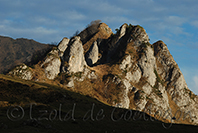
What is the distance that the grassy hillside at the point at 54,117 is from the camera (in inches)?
1313

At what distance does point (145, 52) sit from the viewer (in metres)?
175

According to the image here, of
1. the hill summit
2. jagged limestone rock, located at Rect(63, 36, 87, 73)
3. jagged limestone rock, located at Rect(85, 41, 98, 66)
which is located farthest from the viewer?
jagged limestone rock, located at Rect(85, 41, 98, 66)

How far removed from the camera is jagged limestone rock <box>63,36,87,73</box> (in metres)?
141

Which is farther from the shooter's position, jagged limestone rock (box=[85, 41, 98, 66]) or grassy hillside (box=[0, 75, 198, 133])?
jagged limestone rock (box=[85, 41, 98, 66])

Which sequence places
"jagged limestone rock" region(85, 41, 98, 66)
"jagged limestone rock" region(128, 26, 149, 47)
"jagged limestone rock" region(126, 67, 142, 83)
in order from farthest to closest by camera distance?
"jagged limestone rock" region(85, 41, 98, 66), "jagged limestone rock" region(128, 26, 149, 47), "jagged limestone rock" region(126, 67, 142, 83)

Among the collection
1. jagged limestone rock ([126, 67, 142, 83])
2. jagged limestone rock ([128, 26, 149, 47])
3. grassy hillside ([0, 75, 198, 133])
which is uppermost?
jagged limestone rock ([128, 26, 149, 47])

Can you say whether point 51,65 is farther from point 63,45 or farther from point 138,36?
point 138,36

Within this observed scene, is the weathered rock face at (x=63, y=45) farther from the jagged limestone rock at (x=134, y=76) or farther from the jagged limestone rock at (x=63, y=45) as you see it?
the jagged limestone rock at (x=134, y=76)

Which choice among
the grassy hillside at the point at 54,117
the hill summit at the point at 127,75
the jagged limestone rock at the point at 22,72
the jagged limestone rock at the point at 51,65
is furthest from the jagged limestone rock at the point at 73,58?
the grassy hillside at the point at 54,117

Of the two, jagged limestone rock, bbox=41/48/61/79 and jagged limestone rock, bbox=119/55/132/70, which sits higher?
jagged limestone rock, bbox=119/55/132/70

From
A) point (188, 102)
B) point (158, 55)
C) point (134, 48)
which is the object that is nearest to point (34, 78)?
point (134, 48)

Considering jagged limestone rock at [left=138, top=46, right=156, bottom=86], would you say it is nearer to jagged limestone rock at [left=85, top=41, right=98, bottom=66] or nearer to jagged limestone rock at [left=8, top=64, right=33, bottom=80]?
jagged limestone rock at [left=85, top=41, right=98, bottom=66]

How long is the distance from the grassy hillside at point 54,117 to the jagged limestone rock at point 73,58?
244ft

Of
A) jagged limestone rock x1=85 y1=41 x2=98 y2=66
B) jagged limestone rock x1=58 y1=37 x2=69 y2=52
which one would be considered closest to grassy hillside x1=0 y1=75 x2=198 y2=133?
jagged limestone rock x1=58 y1=37 x2=69 y2=52
